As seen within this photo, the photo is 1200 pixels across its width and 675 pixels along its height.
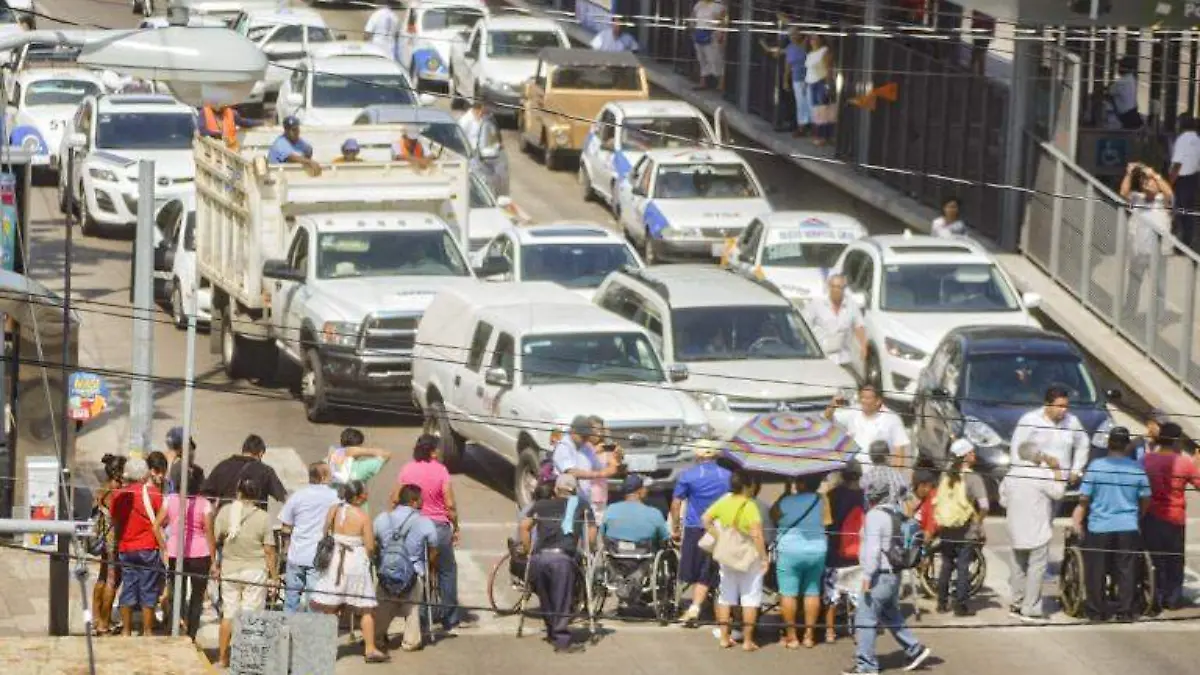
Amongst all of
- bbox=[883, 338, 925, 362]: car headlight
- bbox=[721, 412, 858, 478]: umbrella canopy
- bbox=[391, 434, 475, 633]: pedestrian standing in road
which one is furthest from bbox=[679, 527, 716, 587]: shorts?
bbox=[883, 338, 925, 362]: car headlight

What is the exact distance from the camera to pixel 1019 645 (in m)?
21.1

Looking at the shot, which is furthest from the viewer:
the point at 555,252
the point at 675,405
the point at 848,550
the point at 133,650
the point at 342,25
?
the point at 342,25

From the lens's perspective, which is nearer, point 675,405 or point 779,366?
point 675,405

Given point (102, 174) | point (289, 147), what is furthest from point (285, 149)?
point (102, 174)

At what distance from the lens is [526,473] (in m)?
23.9

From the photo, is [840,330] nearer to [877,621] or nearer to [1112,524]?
[1112,524]

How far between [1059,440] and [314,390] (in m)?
8.10

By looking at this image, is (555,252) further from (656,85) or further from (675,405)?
(656,85)

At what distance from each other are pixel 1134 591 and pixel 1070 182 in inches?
450

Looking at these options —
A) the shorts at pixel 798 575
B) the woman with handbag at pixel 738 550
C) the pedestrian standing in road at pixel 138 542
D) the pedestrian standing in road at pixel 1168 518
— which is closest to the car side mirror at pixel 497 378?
the woman with handbag at pixel 738 550

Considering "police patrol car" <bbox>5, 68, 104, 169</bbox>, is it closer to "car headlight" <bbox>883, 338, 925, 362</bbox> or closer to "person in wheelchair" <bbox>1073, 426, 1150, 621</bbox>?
"car headlight" <bbox>883, 338, 925, 362</bbox>

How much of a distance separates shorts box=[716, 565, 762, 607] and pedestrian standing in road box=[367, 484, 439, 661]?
88.9 inches

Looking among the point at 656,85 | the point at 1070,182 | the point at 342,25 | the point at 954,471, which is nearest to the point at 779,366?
the point at 954,471

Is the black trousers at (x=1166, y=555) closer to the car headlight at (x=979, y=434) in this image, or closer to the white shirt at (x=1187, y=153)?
the car headlight at (x=979, y=434)
